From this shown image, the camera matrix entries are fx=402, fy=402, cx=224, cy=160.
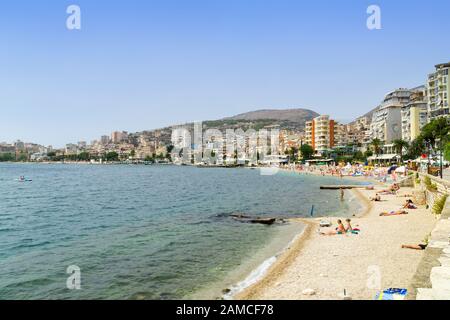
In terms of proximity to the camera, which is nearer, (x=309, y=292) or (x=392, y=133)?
(x=309, y=292)

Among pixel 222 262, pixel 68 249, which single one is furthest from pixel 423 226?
pixel 68 249

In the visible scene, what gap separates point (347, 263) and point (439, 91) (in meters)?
75.2

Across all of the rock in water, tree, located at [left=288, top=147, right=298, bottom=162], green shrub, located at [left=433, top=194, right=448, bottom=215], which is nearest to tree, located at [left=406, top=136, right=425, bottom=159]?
green shrub, located at [left=433, top=194, right=448, bottom=215]

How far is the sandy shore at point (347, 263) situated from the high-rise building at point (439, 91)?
2456 inches

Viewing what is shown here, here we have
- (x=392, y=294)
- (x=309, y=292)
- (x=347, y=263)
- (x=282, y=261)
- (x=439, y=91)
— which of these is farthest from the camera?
(x=439, y=91)

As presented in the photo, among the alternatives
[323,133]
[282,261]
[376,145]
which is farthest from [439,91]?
[282,261]

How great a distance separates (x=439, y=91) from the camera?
77.7 meters

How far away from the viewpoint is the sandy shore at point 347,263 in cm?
1158

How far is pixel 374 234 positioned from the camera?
19.8 metres

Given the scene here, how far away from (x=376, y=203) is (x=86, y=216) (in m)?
23.8

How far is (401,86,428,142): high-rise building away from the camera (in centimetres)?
9000

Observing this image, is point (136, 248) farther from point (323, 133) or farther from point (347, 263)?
point (323, 133)

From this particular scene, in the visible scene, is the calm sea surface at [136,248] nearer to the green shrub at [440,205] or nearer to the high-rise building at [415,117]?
the green shrub at [440,205]
